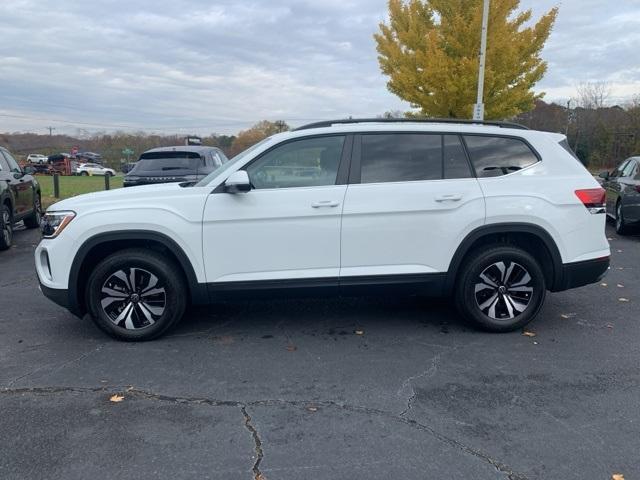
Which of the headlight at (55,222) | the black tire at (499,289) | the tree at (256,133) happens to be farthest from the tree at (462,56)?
the tree at (256,133)

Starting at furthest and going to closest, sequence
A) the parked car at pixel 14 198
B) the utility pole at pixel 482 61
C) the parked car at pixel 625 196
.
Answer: the utility pole at pixel 482 61
the parked car at pixel 625 196
the parked car at pixel 14 198

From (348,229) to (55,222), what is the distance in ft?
8.19

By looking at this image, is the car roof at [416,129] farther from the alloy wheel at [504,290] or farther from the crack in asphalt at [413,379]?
the crack in asphalt at [413,379]

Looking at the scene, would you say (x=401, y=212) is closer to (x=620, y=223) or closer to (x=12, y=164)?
(x=620, y=223)

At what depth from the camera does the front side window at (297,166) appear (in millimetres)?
4652

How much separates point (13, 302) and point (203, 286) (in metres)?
2.76

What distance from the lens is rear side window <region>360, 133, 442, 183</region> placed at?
4730 mm

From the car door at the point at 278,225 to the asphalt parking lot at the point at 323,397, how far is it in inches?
24.5

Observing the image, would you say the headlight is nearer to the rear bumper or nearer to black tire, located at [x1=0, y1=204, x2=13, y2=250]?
the rear bumper

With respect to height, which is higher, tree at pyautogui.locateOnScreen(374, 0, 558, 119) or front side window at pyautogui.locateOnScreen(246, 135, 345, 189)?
tree at pyautogui.locateOnScreen(374, 0, 558, 119)

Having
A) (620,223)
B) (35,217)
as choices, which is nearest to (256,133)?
(35,217)

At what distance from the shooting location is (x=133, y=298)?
462 centimetres

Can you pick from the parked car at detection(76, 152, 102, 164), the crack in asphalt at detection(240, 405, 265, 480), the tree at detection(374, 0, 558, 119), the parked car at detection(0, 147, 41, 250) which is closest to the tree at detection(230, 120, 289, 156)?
the tree at detection(374, 0, 558, 119)

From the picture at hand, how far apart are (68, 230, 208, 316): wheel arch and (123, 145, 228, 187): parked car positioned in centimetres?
508
